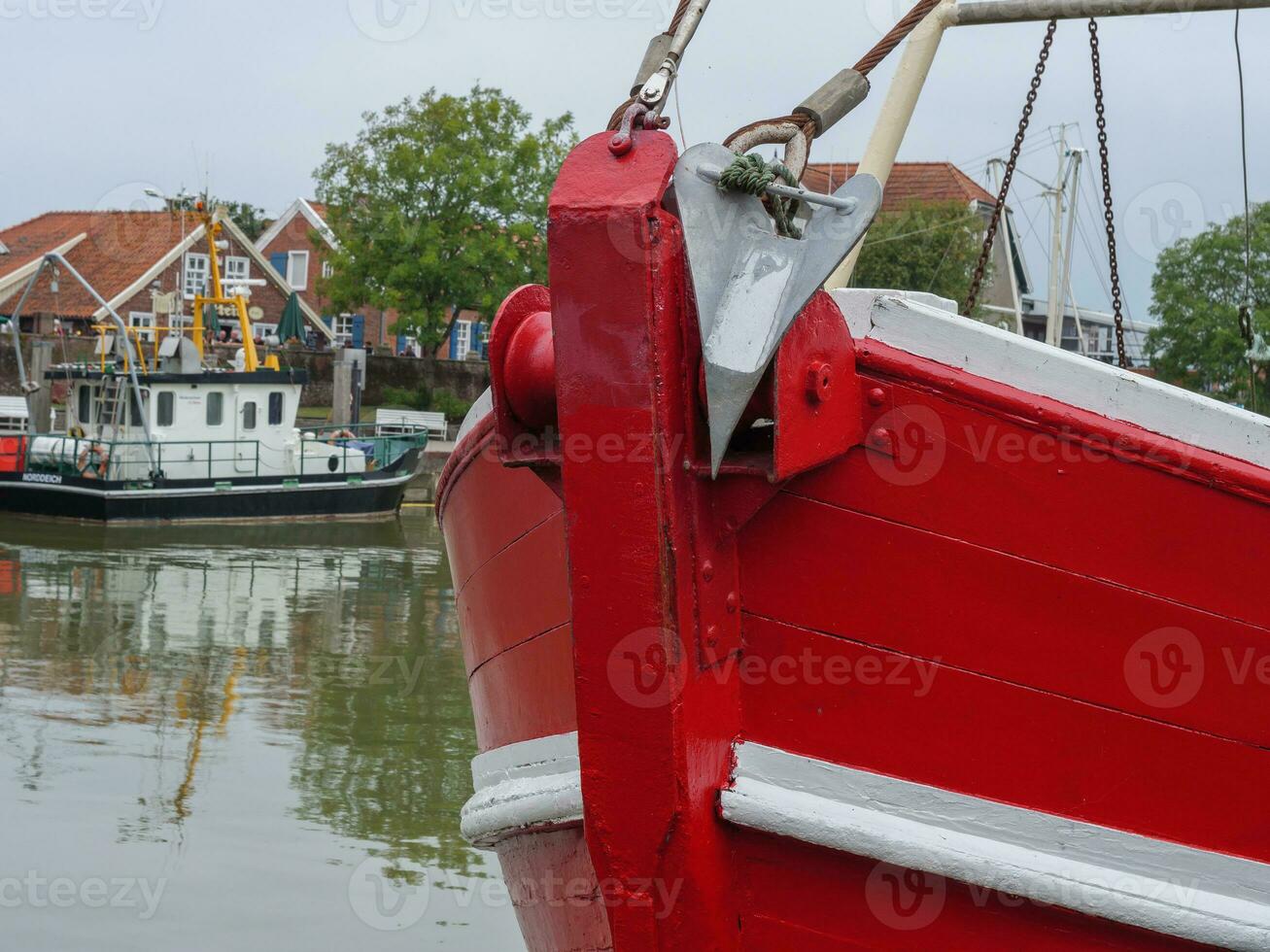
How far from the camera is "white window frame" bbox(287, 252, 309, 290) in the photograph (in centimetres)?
4644

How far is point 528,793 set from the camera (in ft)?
10.2

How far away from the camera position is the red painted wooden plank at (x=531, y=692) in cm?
302

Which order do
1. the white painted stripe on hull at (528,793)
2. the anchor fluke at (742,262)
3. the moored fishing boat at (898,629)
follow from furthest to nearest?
1. the white painted stripe on hull at (528,793)
2. the moored fishing boat at (898,629)
3. the anchor fluke at (742,262)

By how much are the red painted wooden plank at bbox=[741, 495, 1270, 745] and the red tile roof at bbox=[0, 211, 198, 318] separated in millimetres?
36427

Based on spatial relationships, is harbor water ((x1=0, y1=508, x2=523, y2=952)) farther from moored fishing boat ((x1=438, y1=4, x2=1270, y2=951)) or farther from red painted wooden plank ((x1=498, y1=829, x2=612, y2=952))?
moored fishing boat ((x1=438, y1=4, x2=1270, y2=951))

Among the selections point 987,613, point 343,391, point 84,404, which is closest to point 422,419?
point 343,391

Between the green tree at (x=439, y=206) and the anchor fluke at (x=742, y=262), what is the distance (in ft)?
99.0

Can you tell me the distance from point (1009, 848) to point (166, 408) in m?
20.0

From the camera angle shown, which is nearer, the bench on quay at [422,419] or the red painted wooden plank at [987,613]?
the red painted wooden plank at [987,613]

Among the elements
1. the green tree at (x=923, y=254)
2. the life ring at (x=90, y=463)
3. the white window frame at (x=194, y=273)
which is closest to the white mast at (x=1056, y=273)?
the green tree at (x=923, y=254)

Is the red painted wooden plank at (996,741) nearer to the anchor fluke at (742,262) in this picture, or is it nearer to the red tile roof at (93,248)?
the anchor fluke at (742,262)

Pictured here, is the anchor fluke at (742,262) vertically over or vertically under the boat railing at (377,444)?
over

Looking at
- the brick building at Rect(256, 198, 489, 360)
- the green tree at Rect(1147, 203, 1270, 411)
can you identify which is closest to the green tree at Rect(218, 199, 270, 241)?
the brick building at Rect(256, 198, 489, 360)

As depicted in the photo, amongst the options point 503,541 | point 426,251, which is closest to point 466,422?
point 503,541
